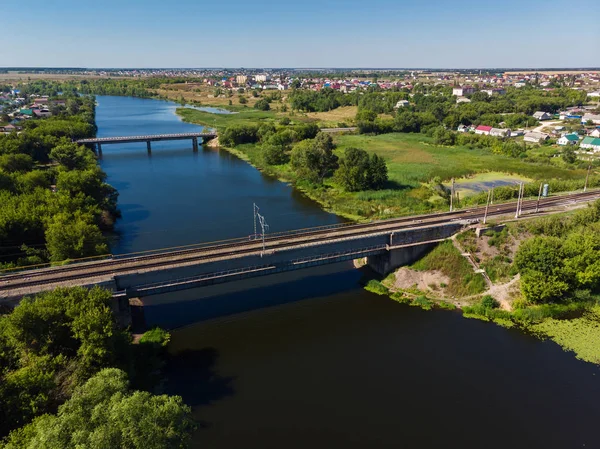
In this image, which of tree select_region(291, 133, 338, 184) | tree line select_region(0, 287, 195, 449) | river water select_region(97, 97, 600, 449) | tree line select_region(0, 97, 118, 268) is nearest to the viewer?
tree line select_region(0, 287, 195, 449)

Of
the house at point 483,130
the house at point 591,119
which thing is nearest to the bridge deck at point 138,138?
the house at point 483,130

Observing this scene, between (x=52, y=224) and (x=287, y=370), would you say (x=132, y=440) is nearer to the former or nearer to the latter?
(x=287, y=370)

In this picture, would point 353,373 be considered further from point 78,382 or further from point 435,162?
point 435,162

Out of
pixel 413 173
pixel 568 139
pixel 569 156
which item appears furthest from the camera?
pixel 568 139

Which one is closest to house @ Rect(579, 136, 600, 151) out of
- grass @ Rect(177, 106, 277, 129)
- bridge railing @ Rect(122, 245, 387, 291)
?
bridge railing @ Rect(122, 245, 387, 291)

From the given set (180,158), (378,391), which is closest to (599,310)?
(378,391)

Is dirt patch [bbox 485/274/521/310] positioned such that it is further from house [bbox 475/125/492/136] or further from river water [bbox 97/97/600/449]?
house [bbox 475/125/492/136]

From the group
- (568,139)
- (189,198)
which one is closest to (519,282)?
(189,198)
